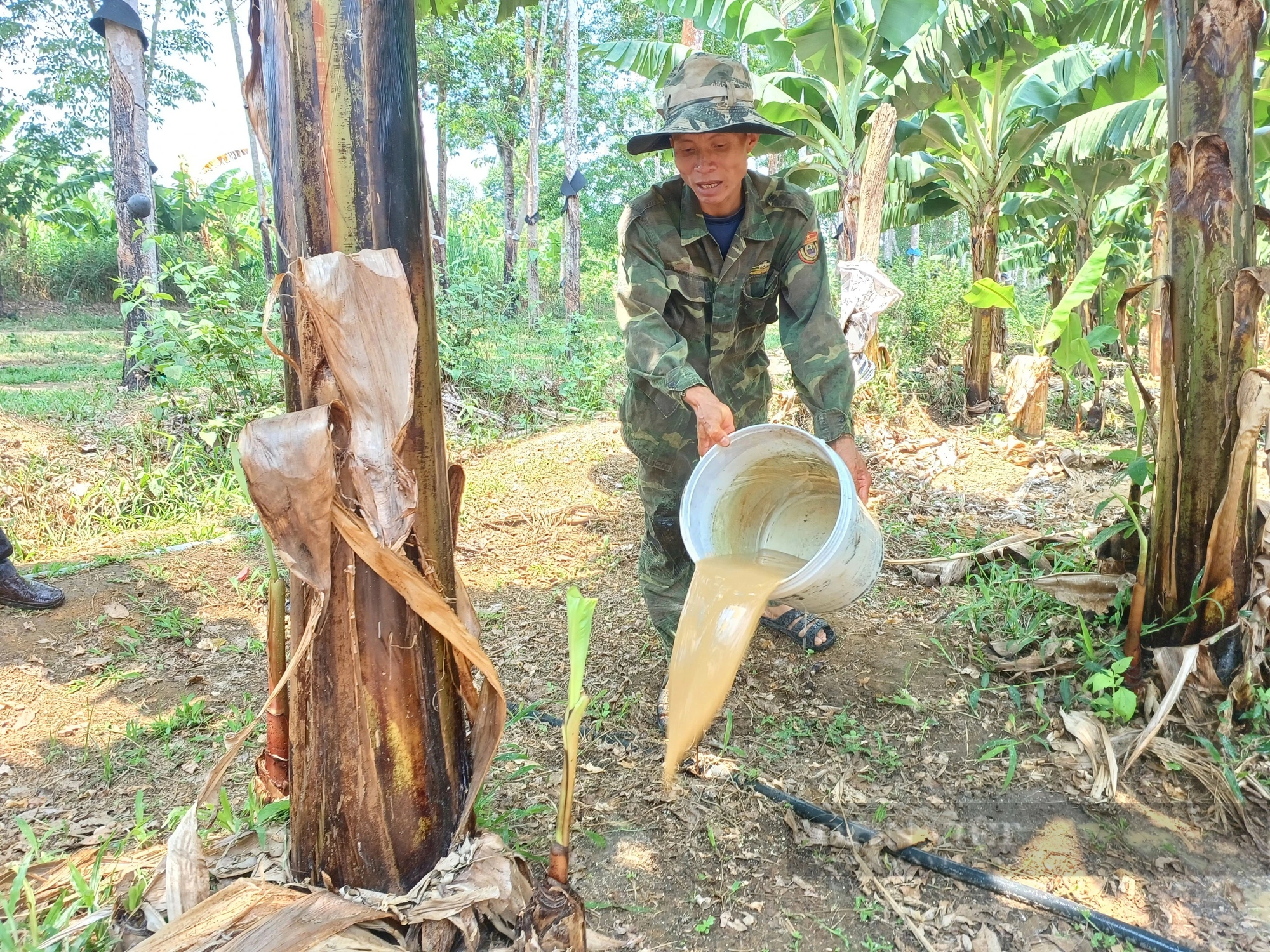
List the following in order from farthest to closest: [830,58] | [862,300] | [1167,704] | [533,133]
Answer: [533,133], [830,58], [862,300], [1167,704]

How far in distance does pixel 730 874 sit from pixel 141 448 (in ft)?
14.4

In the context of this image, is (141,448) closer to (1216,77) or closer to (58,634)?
(58,634)

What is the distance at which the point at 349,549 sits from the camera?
4.17 ft

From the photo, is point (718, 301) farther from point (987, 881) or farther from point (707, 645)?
point (987, 881)

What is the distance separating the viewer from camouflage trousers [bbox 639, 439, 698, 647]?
2861 millimetres

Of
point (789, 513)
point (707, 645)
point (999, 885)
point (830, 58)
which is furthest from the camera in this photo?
point (830, 58)

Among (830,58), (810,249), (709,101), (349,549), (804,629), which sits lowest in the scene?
(804,629)

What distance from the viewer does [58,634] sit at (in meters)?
3.07

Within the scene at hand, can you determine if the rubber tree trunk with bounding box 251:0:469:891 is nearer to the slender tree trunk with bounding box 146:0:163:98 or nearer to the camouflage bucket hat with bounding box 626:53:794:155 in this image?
the camouflage bucket hat with bounding box 626:53:794:155

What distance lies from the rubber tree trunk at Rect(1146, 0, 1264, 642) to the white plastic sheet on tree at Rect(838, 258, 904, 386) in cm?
301

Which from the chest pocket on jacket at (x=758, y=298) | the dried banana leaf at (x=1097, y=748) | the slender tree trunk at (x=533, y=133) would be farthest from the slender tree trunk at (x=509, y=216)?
the dried banana leaf at (x=1097, y=748)

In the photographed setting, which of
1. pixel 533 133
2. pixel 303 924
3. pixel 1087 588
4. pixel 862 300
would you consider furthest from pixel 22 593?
pixel 533 133

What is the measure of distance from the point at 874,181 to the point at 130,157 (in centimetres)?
572

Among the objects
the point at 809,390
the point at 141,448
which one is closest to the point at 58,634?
the point at 141,448
